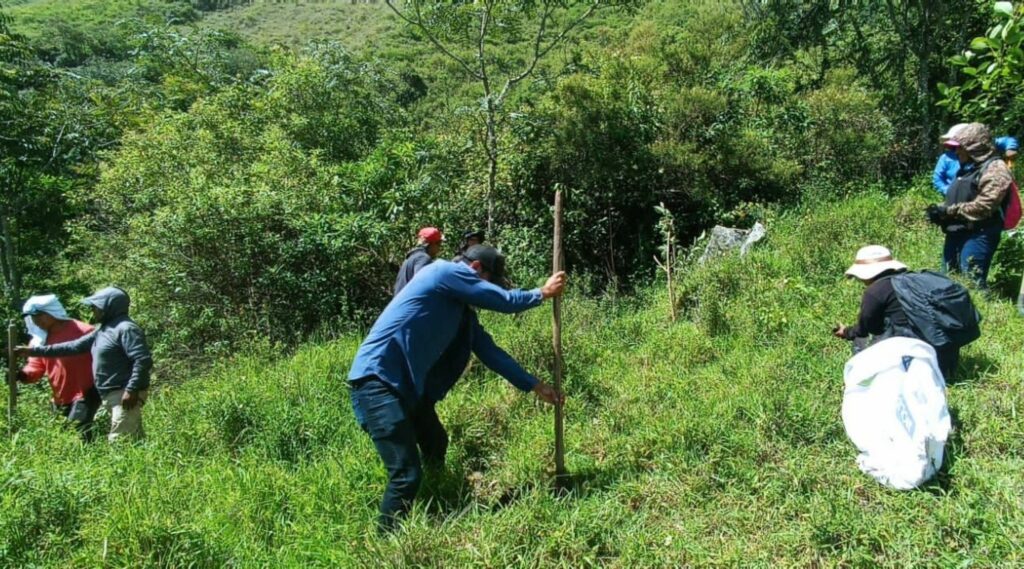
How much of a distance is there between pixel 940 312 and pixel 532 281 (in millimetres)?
4940

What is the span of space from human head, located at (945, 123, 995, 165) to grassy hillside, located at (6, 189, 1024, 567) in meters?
1.14

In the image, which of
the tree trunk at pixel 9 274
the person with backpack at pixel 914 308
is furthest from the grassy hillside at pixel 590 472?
the tree trunk at pixel 9 274

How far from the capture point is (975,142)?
4.40 meters

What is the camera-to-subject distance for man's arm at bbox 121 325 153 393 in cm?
423

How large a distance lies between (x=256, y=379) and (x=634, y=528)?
144 inches

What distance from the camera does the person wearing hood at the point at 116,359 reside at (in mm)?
4242

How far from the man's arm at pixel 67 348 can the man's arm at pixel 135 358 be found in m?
0.34

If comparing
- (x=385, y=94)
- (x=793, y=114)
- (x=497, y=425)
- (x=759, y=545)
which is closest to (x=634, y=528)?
(x=759, y=545)

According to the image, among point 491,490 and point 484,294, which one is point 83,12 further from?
point 491,490

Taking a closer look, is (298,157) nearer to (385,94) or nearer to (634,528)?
(385,94)

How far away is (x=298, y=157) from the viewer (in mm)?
8555

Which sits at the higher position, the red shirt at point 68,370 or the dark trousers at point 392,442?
the dark trousers at point 392,442

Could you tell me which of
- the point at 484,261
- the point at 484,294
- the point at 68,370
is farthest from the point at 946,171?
the point at 68,370

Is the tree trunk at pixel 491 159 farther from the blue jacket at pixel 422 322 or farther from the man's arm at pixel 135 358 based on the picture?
the blue jacket at pixel 422 322
